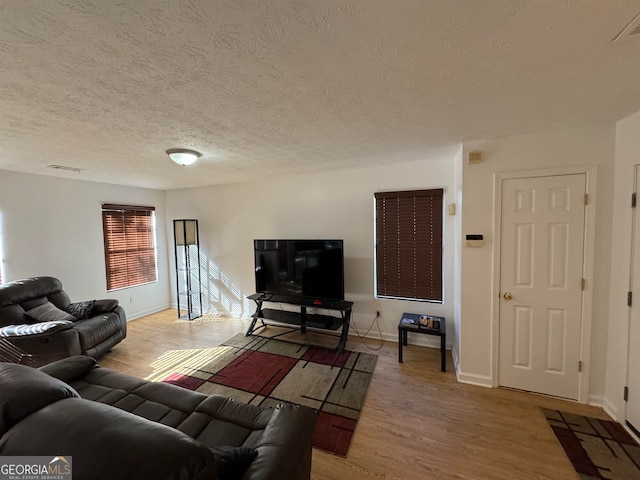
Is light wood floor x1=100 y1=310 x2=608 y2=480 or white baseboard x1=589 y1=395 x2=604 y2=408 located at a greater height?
white baseboard x1=589 y1=395 x2=604 y2=408

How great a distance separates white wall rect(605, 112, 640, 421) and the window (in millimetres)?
6393

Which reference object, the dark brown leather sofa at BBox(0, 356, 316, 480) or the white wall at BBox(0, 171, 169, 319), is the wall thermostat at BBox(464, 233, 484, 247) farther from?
the white wall at BBox(0, 171, 169, 319)

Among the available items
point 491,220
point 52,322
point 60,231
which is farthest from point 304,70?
point 60,231

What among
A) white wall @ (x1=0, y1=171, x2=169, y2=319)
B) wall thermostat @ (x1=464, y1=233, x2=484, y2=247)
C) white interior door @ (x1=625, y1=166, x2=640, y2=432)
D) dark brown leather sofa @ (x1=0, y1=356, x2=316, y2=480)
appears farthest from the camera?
white wall @ (x1=0, y1=171, x2=169, y2=319)

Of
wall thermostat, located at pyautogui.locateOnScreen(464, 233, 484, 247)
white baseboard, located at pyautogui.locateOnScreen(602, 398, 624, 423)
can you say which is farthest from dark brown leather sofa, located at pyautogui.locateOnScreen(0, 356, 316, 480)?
white baseboard, located at pyautogui.locateOnScreen(602, 398, 624, 423)

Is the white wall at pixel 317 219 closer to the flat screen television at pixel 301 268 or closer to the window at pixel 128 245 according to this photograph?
the flat screen television at pixel 301 268

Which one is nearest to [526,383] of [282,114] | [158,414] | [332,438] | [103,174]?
[332,438]

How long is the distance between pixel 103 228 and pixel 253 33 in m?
4.75

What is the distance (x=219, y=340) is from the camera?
373 centimetres

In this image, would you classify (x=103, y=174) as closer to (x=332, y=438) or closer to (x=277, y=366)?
(x=277, y=366)

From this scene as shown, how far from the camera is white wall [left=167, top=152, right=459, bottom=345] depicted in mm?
3332

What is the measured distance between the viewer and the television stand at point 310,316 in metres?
3.36

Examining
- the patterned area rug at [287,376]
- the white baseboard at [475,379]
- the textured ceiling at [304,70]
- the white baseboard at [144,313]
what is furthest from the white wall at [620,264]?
the white baseboard at [144,313]

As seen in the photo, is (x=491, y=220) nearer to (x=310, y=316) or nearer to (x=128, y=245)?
(x=310, y=316)
